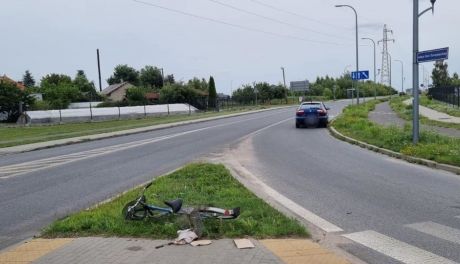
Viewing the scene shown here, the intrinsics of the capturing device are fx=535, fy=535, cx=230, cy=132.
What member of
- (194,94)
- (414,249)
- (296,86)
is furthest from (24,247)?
(296,86)

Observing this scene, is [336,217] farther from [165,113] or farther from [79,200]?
[165,113]

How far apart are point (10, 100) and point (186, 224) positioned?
52809mm

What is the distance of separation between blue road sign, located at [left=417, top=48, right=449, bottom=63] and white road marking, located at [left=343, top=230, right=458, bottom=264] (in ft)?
33.3

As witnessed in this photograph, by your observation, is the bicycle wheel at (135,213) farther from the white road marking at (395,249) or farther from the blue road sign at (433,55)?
the blue road sign at (433,55)

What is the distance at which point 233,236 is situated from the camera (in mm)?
6613

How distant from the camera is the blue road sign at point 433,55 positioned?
15508 millimetres

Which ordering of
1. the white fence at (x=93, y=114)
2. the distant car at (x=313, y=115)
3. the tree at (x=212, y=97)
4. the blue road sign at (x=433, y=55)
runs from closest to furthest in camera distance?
1. the blue road sign at (x=433, y=55)
2. the distant car at (x=313, y=115)
3. the white fence at (x=93, y=114)
4. the tree at (x=212, y=97)

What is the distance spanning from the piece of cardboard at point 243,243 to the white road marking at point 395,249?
1.38 m

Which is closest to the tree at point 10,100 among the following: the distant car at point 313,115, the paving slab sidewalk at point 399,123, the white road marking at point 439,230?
the distant car at point 313,115

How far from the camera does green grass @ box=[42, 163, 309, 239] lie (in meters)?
6.77

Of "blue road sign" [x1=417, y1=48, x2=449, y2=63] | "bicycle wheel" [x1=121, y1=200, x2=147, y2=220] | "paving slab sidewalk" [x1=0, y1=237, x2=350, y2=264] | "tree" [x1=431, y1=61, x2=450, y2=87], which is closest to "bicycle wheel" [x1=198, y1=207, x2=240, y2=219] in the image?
"paving slab sidewalk" [x1=0, y1=237, x2=350, y2=264]

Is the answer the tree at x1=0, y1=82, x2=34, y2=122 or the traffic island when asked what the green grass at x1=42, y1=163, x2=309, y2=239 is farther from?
the tree at x1=0, y1=82, x2=34, y2=122

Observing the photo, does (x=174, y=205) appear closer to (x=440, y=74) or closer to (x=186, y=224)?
(x=186, y=224)

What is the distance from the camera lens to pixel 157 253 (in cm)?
600
